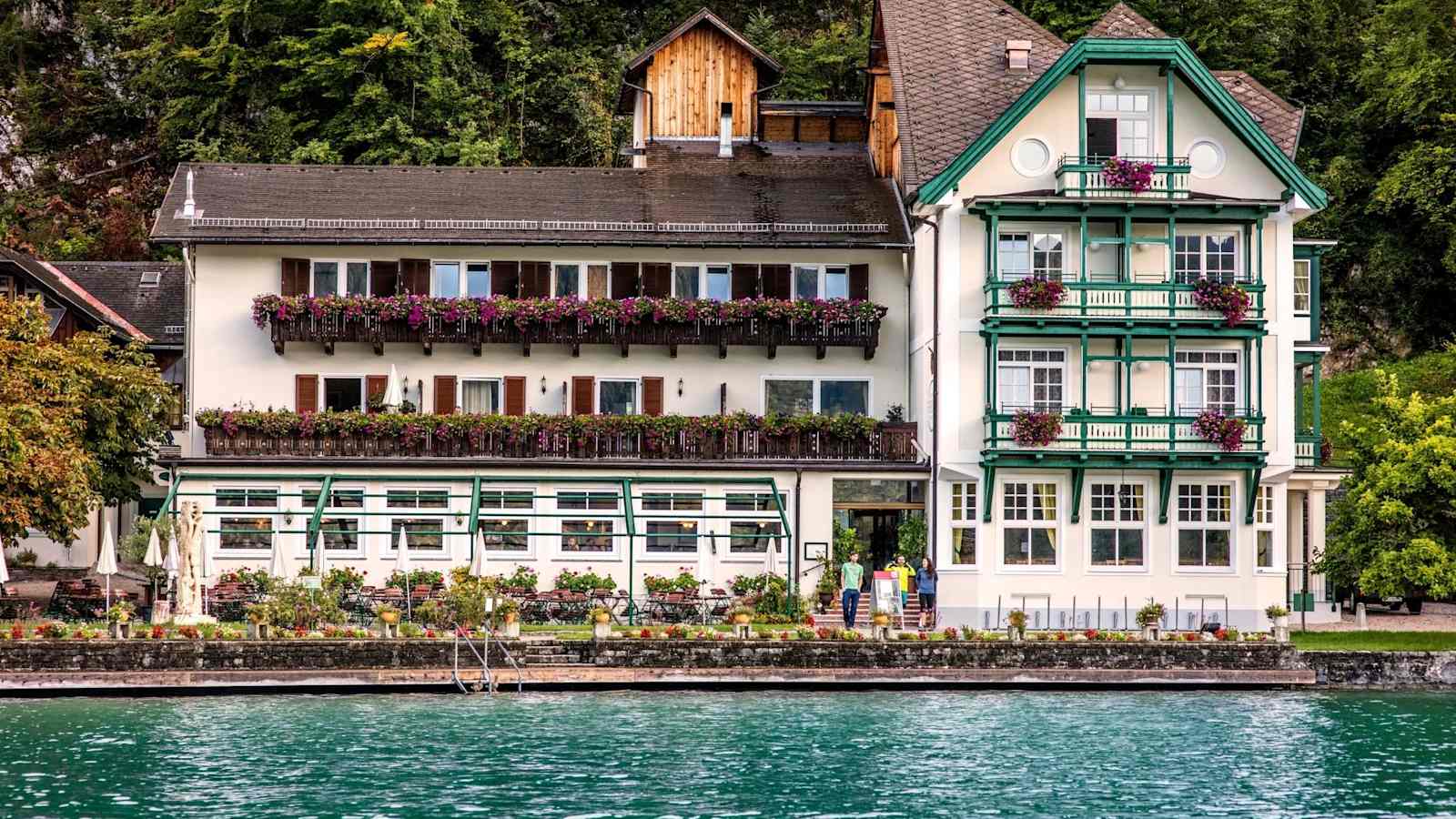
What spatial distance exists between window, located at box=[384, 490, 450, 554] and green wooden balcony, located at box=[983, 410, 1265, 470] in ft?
44.1

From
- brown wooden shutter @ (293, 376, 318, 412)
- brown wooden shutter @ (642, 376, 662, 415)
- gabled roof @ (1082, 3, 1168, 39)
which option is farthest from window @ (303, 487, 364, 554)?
gabled roof @ (1082, 3, 1168, 39)

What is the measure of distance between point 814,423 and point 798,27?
3169cm

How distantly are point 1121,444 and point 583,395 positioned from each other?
14044 mm

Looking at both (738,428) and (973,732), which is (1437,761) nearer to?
(973,732)

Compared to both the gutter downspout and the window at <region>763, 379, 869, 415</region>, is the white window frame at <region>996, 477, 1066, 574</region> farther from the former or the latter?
the window at <region>763, 379, 869, 415</region>

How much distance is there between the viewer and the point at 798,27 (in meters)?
80.2

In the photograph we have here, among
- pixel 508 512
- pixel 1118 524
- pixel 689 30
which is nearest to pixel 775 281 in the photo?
pixel 508 512

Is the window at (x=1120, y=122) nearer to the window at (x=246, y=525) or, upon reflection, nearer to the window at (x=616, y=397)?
the window at (x=616, y=397)

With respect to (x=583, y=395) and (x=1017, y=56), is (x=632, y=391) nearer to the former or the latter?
(x=583, y=395)

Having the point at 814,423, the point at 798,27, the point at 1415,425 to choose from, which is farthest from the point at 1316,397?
the point at 798,27

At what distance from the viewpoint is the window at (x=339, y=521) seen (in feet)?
170

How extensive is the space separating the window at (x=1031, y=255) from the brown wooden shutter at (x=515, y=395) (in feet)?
41.9

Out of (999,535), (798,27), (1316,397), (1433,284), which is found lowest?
(999,535)

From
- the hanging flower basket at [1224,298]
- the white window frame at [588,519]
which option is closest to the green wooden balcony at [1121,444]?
the hanging flower basket at [1224,298]
